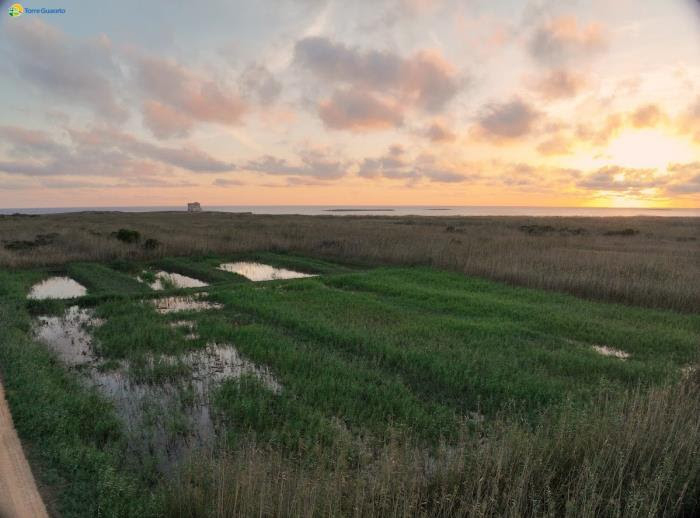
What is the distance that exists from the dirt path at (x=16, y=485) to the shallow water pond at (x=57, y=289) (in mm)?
10947

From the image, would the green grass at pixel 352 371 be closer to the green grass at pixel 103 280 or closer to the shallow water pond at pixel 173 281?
the green grass at pixel 103 280

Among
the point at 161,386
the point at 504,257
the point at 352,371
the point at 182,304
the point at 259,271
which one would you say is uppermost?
the point at 504,257

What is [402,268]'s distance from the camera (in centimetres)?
2114

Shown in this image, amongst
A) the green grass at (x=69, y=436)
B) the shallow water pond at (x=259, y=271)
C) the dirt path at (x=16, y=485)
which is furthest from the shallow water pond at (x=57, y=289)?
the dirt path at (x=16, y=485)

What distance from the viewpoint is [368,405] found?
707 cm

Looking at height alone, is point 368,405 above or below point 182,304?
below

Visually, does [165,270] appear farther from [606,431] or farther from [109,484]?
[606,431]

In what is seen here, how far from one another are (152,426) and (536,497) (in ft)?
17.4

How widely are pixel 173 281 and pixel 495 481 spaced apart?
17161mm

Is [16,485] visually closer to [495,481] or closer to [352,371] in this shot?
[495,481]

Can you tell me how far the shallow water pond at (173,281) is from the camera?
1738cm

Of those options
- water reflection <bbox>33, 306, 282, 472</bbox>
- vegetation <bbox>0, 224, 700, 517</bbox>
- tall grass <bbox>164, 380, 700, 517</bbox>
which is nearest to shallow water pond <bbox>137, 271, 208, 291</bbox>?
vegetation <bbox>0, 224, 700, 517</bbox>

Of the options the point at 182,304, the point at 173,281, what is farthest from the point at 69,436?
the point at 173,281

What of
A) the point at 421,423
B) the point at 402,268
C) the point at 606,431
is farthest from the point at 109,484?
the point at 402,268
